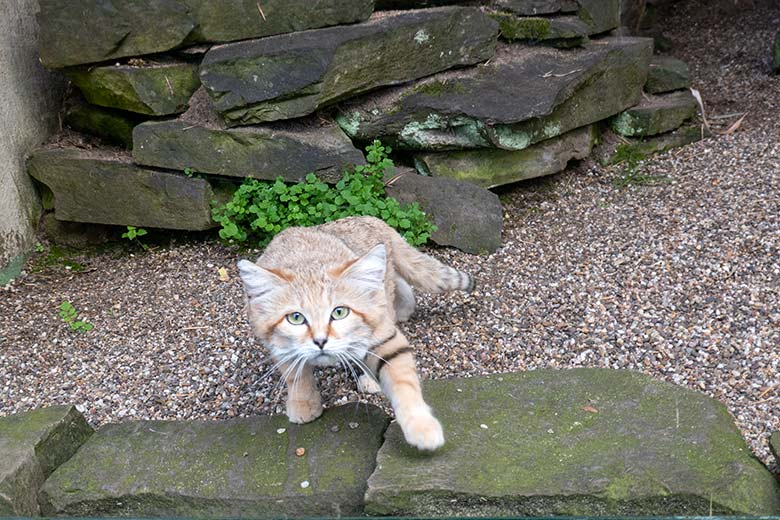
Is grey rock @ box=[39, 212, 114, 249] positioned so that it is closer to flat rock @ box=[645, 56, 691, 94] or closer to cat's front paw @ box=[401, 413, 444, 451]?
cat's front paw @ box=[401, 413, 444, 451]

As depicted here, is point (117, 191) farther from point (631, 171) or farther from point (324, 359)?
point (631, 171)

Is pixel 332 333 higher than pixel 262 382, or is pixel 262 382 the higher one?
pixel 332 333

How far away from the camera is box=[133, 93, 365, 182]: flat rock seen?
17.6 ft

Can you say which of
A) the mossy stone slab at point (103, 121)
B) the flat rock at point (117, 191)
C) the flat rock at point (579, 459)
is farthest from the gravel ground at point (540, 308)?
the mossy stone slab at point (103, 121)

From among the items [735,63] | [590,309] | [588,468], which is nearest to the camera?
[588,468]

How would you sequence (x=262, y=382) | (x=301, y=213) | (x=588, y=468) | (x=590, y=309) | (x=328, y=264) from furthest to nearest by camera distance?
1. (x=301, y=213)
2. (x=590, y=309)
3. (x=262, y=382)
4. (x=328, y=264)
5. (x=588, y=468)

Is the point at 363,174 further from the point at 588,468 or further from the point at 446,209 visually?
the point at 588,468

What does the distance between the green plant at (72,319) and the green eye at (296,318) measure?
8.04ft

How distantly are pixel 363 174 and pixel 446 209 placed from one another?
611mm

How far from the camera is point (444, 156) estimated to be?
585 centimetres

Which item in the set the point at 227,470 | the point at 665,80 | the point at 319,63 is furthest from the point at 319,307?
the point at 665,80

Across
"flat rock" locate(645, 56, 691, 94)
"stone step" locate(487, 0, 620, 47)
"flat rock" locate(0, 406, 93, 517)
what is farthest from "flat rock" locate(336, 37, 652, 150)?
"flat rock" locate(0, 406, 93, 517)

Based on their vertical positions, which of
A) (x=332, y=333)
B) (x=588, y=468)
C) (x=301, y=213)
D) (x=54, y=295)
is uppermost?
(x=332, y=333)

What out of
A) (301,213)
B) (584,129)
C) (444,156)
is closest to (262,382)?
(301,213)
